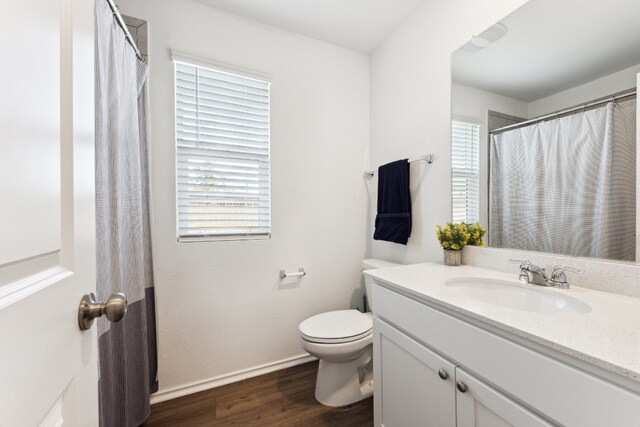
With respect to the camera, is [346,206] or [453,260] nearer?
[453,260]

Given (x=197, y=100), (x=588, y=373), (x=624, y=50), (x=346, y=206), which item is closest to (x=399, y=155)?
(x=346, y=206)

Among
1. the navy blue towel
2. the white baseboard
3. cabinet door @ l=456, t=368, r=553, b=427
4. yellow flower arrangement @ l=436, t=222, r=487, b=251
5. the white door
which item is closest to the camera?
the white door

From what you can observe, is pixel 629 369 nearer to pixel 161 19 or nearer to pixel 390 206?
pixel 390 206

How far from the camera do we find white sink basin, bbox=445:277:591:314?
90cm

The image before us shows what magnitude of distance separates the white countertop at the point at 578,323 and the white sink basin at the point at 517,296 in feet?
0.06

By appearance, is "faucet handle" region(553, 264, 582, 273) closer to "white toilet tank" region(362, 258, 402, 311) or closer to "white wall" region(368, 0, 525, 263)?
"white wall" region(368, 0, 525, 263)

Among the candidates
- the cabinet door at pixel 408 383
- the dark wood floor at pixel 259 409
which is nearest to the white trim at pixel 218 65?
the cabinet door at pixel 408 383

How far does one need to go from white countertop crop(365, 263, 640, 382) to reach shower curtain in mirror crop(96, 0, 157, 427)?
1.19m

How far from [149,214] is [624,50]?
2173 mm

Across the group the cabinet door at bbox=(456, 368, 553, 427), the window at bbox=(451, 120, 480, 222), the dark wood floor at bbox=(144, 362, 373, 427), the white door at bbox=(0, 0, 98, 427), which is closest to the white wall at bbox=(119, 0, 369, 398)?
the dark wood floor at bbox=(144, 362, 373, 427)

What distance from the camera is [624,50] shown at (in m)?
0.91

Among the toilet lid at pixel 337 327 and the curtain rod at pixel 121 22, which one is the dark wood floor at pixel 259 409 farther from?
the curtain rod at pixel 121 22

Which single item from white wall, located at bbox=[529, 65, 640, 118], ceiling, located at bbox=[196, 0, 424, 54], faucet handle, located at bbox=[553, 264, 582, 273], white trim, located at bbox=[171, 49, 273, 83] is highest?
ceiling, located at bbox=[196, 0, 424, 54]

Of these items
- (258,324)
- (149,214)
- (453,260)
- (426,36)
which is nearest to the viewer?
(453,260)
